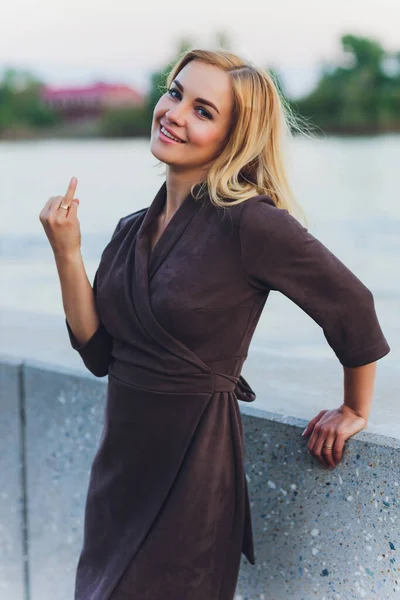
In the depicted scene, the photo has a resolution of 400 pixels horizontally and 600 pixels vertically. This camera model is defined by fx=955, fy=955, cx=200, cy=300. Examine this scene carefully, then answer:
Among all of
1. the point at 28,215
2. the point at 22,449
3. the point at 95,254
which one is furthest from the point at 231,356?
the point at 28,215

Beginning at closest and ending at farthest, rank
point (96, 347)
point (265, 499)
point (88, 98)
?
point (96, 347), point (265, 499), point (88, 98)

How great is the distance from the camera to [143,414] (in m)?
1.89

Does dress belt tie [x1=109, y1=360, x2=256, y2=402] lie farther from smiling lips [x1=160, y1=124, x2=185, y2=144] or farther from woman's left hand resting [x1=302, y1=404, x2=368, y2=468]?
smiling lips [x1=160, y1=124, x2=185, y2=144]

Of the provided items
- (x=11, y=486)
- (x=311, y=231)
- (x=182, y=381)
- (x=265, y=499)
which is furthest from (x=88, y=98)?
(x=182, y=381)

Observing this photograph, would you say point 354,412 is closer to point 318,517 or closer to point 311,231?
point 318,517

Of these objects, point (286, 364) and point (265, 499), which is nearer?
point (265, 499)

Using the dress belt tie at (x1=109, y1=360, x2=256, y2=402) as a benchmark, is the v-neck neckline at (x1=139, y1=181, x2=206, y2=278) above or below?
above

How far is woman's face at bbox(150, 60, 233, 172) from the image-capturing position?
1.86 meters

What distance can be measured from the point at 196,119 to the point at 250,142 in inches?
4.5

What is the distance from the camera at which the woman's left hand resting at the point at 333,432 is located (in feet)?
6.30

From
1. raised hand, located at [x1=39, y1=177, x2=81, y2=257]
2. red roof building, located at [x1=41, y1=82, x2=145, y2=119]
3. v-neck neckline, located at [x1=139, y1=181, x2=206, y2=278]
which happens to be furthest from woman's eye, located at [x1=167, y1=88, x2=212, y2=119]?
red roof building, located at [x1=41, y1=82, x2=145, y2=119]

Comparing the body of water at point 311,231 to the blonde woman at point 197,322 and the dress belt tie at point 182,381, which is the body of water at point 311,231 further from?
the dress belt tie at point 182,381

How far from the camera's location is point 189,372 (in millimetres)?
1848

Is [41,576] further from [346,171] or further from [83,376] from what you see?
[346,171]
